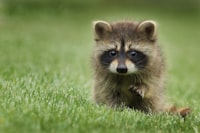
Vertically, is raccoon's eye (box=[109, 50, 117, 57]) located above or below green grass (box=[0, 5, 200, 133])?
above

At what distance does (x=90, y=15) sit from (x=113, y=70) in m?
29.1

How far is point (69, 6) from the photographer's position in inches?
1346

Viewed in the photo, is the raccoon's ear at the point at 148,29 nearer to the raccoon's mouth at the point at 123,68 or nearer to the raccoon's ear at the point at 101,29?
the raccoon's ear at the point at 101,29

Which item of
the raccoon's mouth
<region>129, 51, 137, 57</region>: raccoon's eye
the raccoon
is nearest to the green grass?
the raccoon

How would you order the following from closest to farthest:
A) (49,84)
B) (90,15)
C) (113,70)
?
(113,70) < (49,84) < (90,15)

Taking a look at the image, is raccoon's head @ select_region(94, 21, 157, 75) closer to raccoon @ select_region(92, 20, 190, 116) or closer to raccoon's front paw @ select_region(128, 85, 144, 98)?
raccoon @ select_region(92, 20, 190, 116)

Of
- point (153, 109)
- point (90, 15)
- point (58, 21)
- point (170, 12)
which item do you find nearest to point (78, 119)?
point (153, 109)

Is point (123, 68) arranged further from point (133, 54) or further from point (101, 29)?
point (101, 29)

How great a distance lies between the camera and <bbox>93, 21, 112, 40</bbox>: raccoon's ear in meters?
8.24

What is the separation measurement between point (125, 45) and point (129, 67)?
0.34m

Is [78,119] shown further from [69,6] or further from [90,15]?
[90,15]

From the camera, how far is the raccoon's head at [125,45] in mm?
7770

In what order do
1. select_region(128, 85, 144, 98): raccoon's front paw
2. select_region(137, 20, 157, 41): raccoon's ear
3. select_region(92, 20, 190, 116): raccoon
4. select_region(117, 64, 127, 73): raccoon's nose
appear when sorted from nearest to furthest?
select_region(117, 64, 127, 73): raccoon's nose
select_region(128, 85, 144, 98): raccoon's front paw
select_region(92, 20, 190, 116): raccoon
select_region(137, 20, 157, 41): raccoon's ear

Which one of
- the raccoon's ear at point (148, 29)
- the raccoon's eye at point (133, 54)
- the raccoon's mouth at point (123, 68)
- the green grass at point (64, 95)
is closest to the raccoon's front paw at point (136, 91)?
the raccoon's mouth at point (123, 68)
